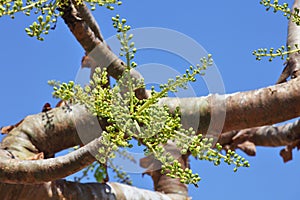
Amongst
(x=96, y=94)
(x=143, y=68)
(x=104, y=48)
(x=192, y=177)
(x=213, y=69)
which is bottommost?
(x=192, y=177)

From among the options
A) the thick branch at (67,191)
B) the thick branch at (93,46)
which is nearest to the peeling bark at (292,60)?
the thick branch at (93,46)

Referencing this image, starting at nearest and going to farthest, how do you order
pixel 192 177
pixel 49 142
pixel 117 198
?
pixel 192 177, pixel 117 198, pixel 49 142

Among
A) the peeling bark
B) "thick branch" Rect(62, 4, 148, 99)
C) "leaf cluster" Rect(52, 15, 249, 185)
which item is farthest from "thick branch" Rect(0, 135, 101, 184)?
the peeling bark

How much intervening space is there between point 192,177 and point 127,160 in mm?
945

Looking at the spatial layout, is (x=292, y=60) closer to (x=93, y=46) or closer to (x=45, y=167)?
(x=93, y=46)

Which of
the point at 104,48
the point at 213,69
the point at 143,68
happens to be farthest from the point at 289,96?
the point at 104,48

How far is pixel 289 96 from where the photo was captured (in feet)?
6.23

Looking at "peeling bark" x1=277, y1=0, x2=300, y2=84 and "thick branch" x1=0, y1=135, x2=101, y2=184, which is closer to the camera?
"thick branch" x1=0, y1=135, x2=101, y2=184

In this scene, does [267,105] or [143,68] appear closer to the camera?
[143,68]

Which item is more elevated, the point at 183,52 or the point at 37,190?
the point at 183,52

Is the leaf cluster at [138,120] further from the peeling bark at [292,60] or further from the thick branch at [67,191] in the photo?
the peeling bark at [292,60]

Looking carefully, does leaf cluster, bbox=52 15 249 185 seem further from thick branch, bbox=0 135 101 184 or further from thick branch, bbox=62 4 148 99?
thick branch, bbox=62 4 148 99

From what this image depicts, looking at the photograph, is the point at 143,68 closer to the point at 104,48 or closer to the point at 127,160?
the point at 104,48

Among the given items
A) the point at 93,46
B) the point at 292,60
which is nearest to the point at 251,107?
the point at 292,60
